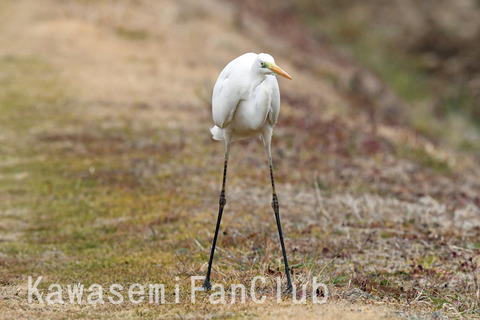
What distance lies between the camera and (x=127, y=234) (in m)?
7.09

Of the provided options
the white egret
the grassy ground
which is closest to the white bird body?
the white egret

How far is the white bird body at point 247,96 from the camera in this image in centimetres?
495

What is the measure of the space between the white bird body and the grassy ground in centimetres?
139

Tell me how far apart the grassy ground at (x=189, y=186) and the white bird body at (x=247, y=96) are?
4.57ft

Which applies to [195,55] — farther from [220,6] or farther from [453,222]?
[453,222]

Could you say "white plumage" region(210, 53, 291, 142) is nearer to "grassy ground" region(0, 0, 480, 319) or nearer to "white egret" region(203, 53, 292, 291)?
"white egret" region(203, 53, 292, 291)

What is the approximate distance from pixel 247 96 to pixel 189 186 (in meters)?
3.88

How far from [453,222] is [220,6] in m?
14.3

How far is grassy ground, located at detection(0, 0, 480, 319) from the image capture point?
5469 mm

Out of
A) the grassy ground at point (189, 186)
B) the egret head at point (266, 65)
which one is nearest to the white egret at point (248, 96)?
the egret head at point (266, 65)

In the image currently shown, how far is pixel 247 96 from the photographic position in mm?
5020

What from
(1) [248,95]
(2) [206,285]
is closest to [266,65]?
(1) [248,95]

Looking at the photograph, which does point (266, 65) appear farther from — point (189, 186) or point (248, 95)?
point (189, 186)

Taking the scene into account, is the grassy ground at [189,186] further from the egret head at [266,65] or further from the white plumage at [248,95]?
the egret head at [266,65]
